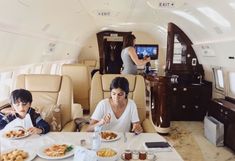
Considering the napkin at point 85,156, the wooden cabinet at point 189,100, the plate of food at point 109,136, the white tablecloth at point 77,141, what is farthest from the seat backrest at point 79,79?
the napkin at point 85,156

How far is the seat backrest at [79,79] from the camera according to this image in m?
4.82

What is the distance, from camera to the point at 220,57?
14.9 ft

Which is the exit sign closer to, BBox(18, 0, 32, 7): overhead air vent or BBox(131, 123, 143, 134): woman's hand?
BBox(18, 0, 32, 7): overhead air vent

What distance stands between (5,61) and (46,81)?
960 mm

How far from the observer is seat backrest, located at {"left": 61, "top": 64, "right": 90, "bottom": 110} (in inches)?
190

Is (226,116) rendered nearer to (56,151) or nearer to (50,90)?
(50,90)

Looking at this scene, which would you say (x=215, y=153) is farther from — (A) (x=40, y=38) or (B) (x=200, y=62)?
(A) (x=40, y=38)

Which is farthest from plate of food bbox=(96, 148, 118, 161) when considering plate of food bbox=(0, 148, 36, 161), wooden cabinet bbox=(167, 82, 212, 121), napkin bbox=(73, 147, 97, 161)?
wooden cabinet bbox=(167, 82, 212, 121)

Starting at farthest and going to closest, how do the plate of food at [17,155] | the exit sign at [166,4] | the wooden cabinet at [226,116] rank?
the wooden cabinet at [226,116] < the exit sign at [166,4] < the plate of food at [17,155]

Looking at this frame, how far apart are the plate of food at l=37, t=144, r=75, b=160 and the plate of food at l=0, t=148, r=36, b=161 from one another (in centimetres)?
6

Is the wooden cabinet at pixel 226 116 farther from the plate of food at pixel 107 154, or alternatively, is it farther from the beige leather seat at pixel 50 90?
the plate of food at pixel 107 154

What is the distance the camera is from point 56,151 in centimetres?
170

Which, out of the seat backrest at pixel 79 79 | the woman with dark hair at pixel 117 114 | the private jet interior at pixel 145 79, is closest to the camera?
the woman with dark hair at pixel 117 114

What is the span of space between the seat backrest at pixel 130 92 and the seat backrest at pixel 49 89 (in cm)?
26
